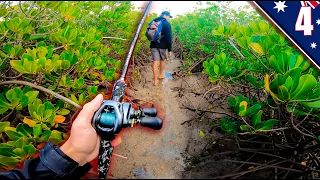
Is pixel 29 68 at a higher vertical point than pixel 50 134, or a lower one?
higher

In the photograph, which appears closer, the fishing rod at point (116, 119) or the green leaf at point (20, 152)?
the fishing rod at point (116, 119)

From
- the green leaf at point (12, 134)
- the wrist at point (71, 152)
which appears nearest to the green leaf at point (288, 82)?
the wrist at point (71, 152)

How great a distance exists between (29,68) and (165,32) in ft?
7.08

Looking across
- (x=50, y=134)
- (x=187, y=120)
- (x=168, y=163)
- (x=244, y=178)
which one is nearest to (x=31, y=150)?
(x=50, y=134)

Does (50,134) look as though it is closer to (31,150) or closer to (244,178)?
(31,150)

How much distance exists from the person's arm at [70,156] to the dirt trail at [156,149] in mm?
807

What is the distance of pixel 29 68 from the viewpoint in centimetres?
96

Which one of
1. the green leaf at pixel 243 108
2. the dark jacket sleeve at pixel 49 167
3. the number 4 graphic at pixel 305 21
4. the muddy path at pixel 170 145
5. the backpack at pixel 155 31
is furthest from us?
the backpack at pixel 155 31

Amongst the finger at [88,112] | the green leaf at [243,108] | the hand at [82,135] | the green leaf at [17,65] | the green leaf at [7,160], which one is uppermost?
the green leaf at [17,65]

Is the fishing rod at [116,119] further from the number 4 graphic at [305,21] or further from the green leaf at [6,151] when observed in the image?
the number 4 graphic at [305,21]

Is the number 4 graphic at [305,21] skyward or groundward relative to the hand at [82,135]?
skyward

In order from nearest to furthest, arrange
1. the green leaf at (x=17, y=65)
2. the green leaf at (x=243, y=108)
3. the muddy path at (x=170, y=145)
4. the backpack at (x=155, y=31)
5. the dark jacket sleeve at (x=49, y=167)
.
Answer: the dark jacket sleeve at (x=49, y=167)
the green leaf at (x=17, y=65)
the green leaf at (x=243, y=108)
the muddy path at (x=170, y=145)
the backpack at (x=155, y=31)

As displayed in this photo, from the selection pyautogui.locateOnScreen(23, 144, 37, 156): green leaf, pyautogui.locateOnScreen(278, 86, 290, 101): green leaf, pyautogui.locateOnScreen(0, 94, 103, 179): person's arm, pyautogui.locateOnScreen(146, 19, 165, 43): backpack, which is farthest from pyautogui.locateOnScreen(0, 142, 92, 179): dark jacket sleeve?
pyautogui.locateOnScreen(146, 19, 165, 43): backpack

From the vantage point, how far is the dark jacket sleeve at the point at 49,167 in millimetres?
622
